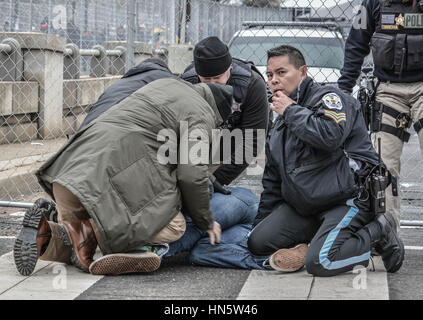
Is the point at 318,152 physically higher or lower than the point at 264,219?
higher

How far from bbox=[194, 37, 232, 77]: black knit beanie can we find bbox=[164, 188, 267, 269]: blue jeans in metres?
0.78

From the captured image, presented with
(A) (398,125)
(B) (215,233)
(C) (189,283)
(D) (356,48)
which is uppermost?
(D) (356,48)

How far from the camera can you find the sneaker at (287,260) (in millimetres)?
4289

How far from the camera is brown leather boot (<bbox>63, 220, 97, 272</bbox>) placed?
4.25 m

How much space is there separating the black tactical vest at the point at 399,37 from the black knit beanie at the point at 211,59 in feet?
3.28

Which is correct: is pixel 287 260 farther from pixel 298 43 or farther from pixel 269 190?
pixel 298 43

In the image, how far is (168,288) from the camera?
401 centimetres

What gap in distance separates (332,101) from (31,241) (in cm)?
178

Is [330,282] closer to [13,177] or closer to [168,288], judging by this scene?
[168,288]

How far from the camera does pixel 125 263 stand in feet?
13.6

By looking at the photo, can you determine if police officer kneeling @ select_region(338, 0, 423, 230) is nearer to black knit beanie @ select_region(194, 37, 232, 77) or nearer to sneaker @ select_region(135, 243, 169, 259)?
black knit beanie @ select_region(194, 37, 232, 77)

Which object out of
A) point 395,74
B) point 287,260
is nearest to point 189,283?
point 287,260
